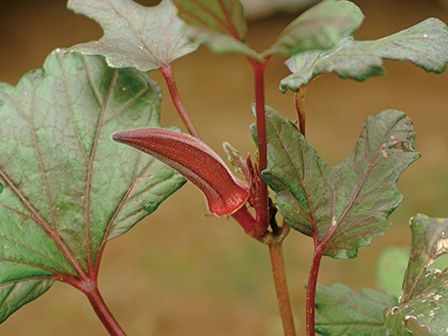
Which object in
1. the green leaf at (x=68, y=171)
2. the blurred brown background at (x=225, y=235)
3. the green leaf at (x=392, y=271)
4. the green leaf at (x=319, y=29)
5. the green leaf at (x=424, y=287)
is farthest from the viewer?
the blurred brown background at (x=225, y=235)

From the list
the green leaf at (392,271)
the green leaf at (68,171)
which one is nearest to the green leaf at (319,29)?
the green leaf at (68,171)

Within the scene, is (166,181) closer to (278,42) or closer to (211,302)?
(278,42)

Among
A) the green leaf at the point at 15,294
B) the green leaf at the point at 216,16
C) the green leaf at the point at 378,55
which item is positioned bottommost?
the green leaf at the point at 15,294

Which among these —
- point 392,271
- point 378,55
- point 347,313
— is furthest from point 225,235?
point 378,55

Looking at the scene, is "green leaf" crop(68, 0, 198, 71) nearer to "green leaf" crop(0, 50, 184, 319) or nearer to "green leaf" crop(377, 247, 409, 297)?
"green leaf" crop(0, 50, 184, 319)

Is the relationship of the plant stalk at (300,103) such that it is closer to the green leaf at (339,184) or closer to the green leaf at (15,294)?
the green leaf at (339,184)

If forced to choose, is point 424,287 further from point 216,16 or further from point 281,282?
point 216,16
